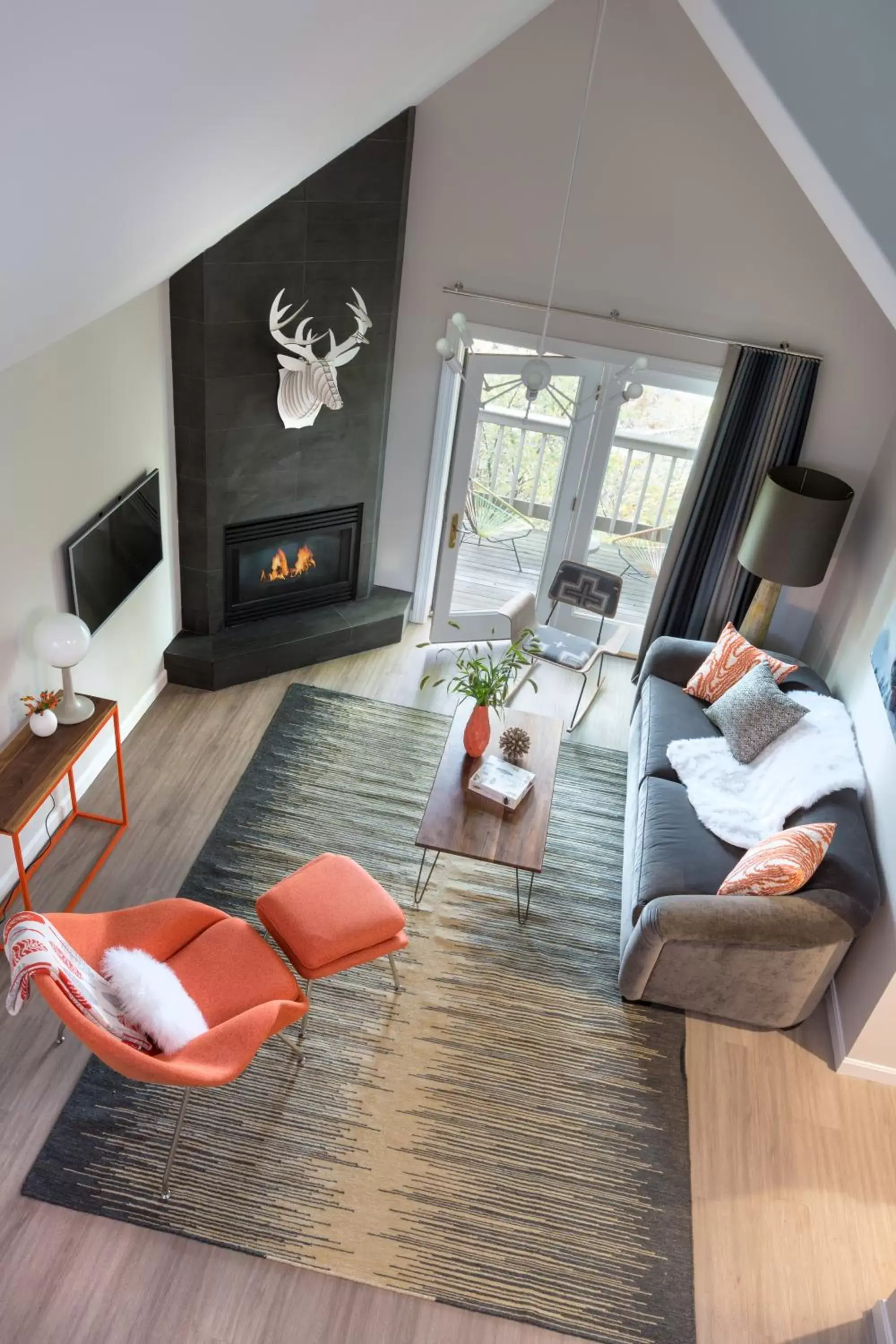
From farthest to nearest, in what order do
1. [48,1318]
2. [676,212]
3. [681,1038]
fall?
1. [676,212]
2. [681,1038]
3. [48,1318]

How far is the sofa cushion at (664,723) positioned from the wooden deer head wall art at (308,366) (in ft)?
7.35

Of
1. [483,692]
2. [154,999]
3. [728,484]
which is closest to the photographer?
[154,999]

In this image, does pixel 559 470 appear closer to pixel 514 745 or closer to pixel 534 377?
pixel 534 377

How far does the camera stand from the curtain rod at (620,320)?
16.4 feet

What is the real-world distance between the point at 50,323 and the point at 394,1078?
2753 millimetres

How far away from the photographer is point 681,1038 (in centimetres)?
389

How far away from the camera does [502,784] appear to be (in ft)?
13.8

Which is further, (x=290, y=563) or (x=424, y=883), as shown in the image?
(x=290, y=563)

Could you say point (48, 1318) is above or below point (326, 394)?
below

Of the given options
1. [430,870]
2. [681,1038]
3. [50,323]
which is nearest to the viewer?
[50,323]

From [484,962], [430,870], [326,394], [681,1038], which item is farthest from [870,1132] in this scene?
[326,394]

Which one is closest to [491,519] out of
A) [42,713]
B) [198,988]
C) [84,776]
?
[84,776]

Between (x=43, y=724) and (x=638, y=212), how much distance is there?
145 inches

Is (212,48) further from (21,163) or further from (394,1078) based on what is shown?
(394,1078)
